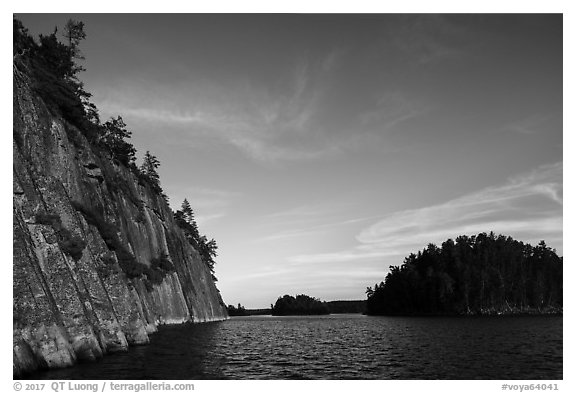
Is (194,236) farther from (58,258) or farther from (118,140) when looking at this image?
(58,258)

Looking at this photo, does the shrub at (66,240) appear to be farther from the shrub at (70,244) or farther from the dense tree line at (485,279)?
the dense tree line at (485,279)

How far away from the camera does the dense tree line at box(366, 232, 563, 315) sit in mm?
131875

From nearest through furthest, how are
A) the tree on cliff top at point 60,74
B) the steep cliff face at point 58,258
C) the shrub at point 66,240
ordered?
the steep cliff face at point 58,258 → the shrub at point 66,240 → the tree on cliff top at point 60,74

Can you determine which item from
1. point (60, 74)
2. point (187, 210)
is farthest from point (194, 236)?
point (60, 74)

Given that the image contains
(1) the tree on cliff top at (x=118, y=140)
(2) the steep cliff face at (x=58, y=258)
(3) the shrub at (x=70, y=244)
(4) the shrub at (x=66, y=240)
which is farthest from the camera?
(1) the tree on cliff top at (x=118, y=140)

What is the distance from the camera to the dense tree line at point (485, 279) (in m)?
132

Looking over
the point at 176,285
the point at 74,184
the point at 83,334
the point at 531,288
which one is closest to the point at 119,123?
the point at 176,285

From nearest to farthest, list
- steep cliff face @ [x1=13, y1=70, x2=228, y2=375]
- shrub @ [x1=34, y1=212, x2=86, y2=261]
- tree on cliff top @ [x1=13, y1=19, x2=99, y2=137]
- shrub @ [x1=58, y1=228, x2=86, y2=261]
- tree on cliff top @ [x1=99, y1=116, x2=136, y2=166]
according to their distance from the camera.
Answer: steep cliff face @ [x1=13, y1=70, x2=228, y2=375] → shrub @ [x1=34, y1=212, x2=86, y2=261] → shrub @ [x1=58, y1=228, x2=86, y2=261] → tree on cliff top @ [x1=13, y1=19, x2=99, y2=137] → tree on cliff top @ [x1=99, y1=116, x2=136, y2=166]

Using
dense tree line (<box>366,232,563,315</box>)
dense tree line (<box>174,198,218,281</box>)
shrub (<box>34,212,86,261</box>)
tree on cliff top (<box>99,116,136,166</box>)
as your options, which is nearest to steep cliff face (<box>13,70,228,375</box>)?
shrub (<box>34,212,86,261</box>)

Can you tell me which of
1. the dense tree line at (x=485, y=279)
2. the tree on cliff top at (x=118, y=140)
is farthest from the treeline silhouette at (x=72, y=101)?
the dense tree line at (x=485, y=279)

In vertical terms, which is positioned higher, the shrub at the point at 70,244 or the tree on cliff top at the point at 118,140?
the tree on cliff top at the point at 118,140

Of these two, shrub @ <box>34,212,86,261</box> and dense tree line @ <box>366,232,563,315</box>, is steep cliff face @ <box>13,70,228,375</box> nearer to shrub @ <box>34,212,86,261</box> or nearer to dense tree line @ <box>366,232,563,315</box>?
shrub @ <box>34,212,86,261</box>

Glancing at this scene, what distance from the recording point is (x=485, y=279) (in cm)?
13550

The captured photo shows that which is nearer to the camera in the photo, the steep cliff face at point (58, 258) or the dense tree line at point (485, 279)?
the steep cliff face at point (58, 258)
